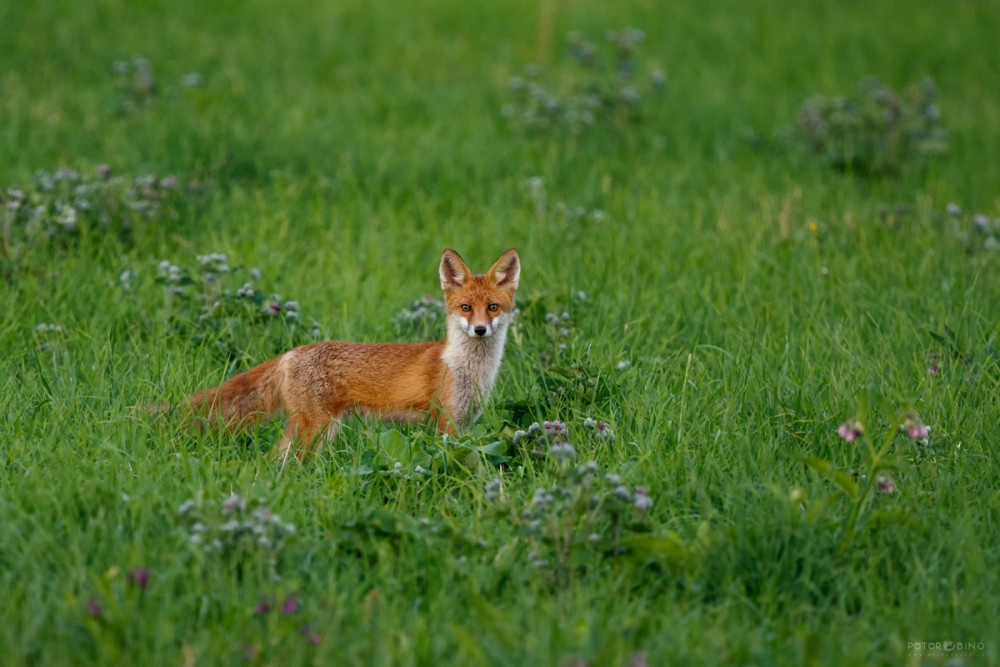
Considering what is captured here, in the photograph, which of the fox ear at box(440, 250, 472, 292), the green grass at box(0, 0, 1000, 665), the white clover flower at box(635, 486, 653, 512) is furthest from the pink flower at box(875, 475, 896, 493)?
the fox ear at box(440, 250, 472, 292)

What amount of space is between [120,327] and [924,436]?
465 centimetres

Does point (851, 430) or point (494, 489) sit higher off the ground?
point (851, 430)

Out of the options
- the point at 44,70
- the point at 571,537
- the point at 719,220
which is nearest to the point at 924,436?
A: the point at 571,537

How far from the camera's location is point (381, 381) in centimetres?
625

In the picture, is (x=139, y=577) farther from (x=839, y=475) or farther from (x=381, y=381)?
(x=839, y=475)

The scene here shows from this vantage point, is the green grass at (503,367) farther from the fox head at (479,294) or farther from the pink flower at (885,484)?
the fox head at (479,294)

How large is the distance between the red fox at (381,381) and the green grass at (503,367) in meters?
0.18

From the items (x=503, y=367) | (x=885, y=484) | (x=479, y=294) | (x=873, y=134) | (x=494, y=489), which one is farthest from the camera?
A: (x=873, y=134)

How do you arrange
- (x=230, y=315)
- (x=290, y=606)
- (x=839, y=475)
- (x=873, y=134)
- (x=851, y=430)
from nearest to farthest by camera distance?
(x=290, y=606) < (x=839, y=475) < (x=851, y=430) < (x=230, y=315) < (x=873, y=134)

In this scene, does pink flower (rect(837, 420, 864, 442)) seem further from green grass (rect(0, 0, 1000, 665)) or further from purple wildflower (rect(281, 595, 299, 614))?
purple wildflower (rect(281, 595, 299, 614))

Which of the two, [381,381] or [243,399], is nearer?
[243,399]

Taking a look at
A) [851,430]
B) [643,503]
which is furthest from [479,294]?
[851,430]

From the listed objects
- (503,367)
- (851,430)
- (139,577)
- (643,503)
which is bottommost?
(503,367)

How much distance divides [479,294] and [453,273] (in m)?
0.30
